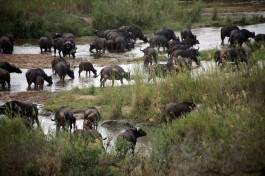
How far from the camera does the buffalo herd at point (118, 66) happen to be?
551 inches

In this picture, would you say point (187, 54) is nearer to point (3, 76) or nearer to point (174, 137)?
point (3, 76)

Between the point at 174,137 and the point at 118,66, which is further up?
the point at 118,66

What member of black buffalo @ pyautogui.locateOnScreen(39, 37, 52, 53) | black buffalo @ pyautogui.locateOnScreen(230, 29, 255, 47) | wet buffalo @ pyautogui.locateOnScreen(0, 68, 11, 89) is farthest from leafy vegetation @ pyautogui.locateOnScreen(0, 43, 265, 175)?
black buffalo @ pyautogui.locateOnScreen(39, 37, 52, 53)

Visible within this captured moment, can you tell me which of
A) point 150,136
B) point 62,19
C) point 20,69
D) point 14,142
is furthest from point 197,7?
point 14,142

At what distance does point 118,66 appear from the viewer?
66.2 feet

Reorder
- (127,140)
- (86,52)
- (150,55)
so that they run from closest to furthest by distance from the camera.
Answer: (127,140) < (150,55) < (86,52)

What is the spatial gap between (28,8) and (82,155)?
2839cm

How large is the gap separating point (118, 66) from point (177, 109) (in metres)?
6.49

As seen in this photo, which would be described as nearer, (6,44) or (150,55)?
(150,55)

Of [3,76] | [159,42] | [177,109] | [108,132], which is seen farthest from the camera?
[159,42]

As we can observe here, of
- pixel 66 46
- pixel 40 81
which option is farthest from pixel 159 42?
pixel 40 81

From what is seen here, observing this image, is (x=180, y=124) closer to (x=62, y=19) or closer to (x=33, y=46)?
(x=33, y=46)

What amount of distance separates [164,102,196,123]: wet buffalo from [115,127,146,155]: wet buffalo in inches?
42.9

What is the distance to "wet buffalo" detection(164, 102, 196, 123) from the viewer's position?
13.9m
